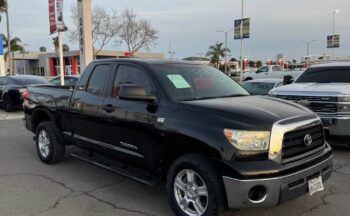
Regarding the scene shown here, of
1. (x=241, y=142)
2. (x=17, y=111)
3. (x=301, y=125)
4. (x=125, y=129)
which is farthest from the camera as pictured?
(x=17, y=111)

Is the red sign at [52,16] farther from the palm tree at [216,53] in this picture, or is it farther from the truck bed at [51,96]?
the palm tree at [216,53]

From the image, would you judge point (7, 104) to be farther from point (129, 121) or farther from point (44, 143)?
point (129, 121)

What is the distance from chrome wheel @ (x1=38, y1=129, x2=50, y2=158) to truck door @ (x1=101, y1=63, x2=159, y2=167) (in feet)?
6.35

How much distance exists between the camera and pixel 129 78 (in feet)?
18.0

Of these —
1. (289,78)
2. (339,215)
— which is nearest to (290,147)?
(339,215)

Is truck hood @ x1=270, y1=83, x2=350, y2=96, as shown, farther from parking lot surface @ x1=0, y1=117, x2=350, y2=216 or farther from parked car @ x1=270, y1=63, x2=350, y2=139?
parking lot surface @ x1=0, y1=117, x2=350, y2=216

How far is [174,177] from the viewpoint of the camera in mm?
4535

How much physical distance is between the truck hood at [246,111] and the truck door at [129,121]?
2.07 feet

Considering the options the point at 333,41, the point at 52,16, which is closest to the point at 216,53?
the point at 333,41

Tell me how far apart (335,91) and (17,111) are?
500 inches

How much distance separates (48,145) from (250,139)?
14.2 feet

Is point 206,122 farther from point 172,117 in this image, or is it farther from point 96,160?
point 96,160

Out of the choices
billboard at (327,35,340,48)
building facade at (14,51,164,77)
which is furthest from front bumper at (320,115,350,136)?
building facade at (14,51,164,77)

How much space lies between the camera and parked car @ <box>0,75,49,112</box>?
50.8ft
